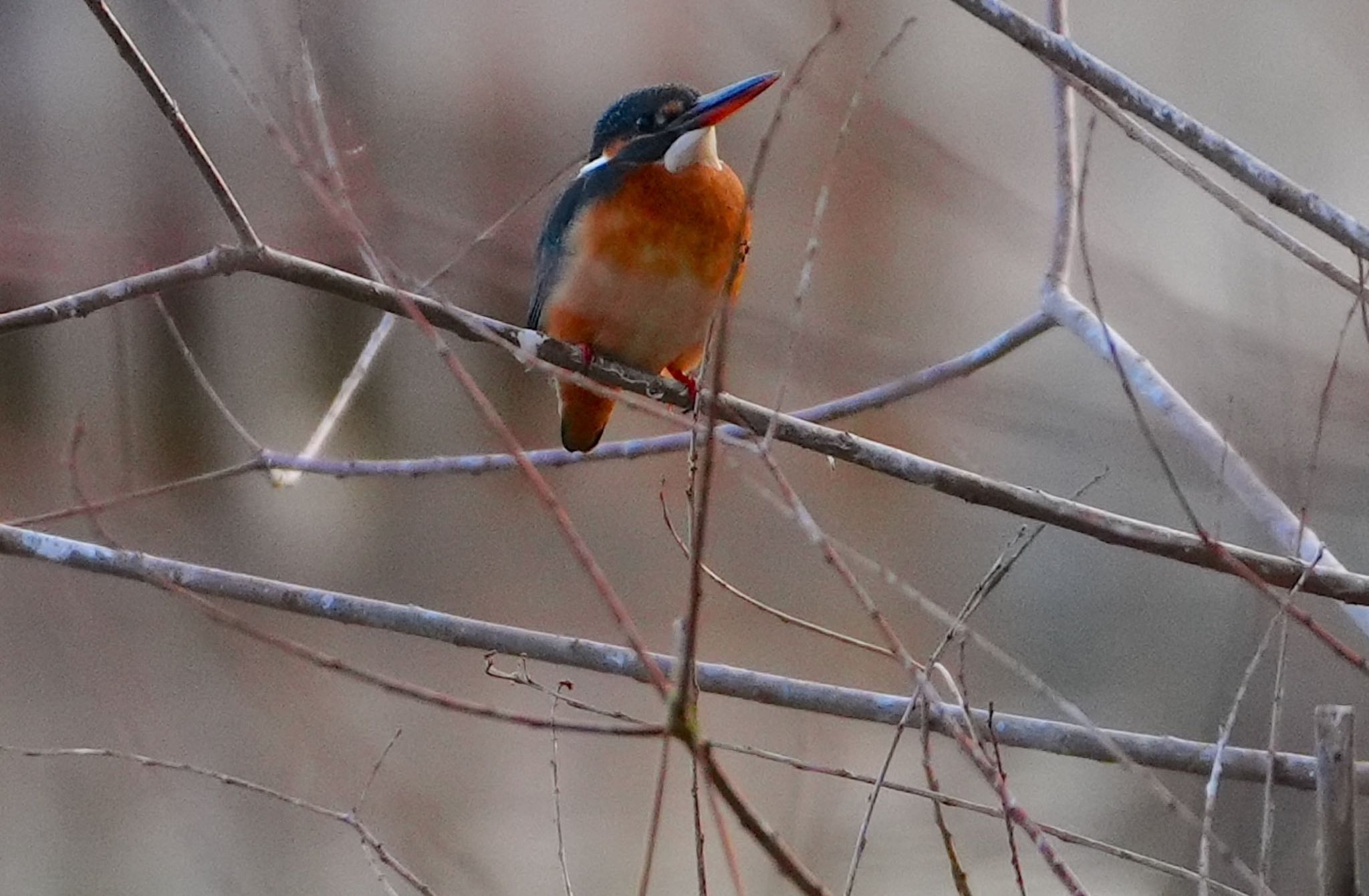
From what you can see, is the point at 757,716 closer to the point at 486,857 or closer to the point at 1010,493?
the point at 486,857

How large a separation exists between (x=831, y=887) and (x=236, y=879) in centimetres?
146

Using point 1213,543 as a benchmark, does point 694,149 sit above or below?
above

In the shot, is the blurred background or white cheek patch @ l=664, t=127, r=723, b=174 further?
the blurred background

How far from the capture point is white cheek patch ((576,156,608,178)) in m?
1.72

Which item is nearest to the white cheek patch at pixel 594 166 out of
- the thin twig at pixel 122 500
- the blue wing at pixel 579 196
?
the blue wing at pixel 579 196

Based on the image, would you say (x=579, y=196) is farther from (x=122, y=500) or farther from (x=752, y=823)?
(x=752, y=823)

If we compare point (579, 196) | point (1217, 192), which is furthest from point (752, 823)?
point (579, 196)

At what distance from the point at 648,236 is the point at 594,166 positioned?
0.19 meters

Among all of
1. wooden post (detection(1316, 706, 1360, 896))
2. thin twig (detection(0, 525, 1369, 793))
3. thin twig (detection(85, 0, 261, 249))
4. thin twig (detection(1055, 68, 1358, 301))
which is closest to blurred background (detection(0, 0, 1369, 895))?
thin twig (detection(0, 525, 1369, 793))

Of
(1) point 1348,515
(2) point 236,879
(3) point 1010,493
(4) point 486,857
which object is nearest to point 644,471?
(4) point 486,857

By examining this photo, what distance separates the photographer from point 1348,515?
Answer: 2.30 m

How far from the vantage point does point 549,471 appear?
3.61 meters

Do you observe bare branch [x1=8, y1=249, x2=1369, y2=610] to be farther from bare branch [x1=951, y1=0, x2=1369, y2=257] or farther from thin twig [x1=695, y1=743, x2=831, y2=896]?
thin twig [x1=695, y1=743, x2=831, y2=896]

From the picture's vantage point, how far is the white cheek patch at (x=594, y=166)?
5.64ft
